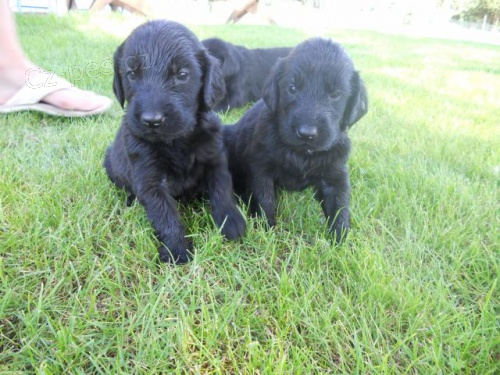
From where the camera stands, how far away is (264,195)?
2100 millimetres

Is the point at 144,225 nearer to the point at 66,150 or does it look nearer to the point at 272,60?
the point at 66,150

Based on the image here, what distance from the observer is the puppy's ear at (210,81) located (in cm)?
196

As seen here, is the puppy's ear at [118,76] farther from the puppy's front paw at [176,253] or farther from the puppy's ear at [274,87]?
the puppy's front paw at [176,253]

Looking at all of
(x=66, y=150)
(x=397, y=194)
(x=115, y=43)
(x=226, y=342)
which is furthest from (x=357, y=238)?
(x=115, y=43)

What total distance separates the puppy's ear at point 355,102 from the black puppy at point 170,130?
71 centimetres

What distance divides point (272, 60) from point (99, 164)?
131 inches

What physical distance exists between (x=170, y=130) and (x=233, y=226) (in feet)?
1.84

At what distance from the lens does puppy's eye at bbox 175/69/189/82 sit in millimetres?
1850

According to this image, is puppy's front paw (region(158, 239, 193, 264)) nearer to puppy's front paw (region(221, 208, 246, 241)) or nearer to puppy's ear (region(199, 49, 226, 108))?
puppy's front paw (region(221, 208, 246, 241))

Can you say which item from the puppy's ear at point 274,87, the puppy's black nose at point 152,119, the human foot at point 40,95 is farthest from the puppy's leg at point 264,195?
the human foot at point 40,95

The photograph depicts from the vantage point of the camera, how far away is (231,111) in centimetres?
437

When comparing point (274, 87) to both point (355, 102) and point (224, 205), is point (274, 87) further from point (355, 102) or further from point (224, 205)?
point (224, 205)

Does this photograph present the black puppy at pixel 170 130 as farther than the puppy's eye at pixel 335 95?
No

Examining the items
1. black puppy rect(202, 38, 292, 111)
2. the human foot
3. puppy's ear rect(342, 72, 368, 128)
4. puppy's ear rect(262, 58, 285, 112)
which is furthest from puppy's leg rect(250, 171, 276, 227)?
black puppy rect(202, 38, 292, 111)
